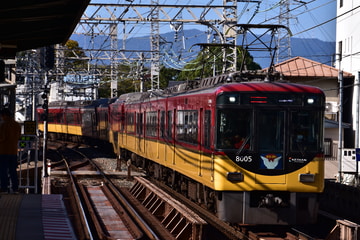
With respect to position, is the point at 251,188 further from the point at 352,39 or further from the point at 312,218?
the point at 352,39

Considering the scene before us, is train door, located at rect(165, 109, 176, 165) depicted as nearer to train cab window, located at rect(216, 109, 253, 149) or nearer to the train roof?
the train roof

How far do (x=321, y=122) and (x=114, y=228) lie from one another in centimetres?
432

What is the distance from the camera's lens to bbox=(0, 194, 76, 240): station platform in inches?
308

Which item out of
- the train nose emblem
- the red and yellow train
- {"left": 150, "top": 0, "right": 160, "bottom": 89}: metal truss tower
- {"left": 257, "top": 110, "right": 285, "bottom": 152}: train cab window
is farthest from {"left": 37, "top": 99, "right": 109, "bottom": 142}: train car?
the train nose emblem

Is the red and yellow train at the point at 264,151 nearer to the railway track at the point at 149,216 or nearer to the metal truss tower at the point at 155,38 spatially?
the railway track at the point at 149,216

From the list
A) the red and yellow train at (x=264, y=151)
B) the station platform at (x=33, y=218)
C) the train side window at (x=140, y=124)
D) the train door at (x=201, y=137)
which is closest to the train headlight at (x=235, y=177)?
the red and yellow train at (x=264, y=151)

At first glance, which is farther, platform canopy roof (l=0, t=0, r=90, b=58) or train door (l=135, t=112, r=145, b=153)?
train door (l=135, t=112, r=145, b=153)

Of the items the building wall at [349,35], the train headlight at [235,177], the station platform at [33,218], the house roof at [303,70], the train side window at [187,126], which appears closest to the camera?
the station platform at [33,218]

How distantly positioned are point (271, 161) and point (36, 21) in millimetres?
4483

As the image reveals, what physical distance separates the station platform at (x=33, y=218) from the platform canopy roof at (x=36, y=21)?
2.60 m

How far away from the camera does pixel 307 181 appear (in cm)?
1173

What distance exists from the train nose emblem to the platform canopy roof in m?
3.80

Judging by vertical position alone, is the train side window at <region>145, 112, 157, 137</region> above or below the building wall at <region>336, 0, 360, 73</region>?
below

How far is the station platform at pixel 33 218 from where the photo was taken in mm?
7828
